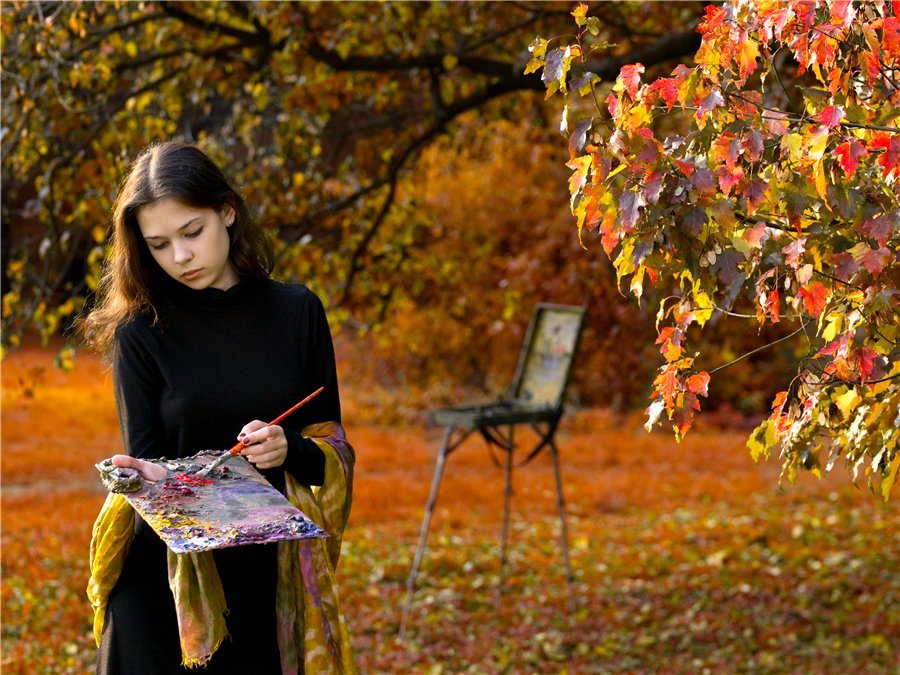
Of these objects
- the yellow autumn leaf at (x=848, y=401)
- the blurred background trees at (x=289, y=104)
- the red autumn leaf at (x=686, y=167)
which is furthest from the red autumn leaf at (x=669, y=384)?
the blurred background trees at (x=289, y=104)

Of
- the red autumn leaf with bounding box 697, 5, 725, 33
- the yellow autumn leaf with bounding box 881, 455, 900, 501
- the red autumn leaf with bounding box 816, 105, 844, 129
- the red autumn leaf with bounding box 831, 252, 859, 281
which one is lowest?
the yellow autumn leaf with bounding box 881, 455, 900, 501

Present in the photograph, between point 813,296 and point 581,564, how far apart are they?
4494mm

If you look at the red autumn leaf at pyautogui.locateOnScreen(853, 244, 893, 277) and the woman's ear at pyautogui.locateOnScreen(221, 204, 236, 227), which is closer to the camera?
the red autumn leaf at pyautogui.locateOnScreen(853, 244, 893, 277)

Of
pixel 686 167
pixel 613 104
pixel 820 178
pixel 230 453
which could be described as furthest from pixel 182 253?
pixel 820 178

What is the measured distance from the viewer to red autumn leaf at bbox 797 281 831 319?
201 cm

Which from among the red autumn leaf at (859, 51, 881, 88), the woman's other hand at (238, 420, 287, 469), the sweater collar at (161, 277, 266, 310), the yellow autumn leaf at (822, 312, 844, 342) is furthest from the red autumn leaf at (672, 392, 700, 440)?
the sweater collar at (161, 277, 266, 310)

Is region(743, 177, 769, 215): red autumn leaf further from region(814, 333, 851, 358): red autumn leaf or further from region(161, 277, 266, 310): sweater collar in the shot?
region(161, 277, 266, 310): sweater collar

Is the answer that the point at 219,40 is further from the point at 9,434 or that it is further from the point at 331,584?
the point at 9,434

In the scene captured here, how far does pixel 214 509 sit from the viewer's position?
2068 millimetres

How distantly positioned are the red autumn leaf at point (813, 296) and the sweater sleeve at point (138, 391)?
123 cm

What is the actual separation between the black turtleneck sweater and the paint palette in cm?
10

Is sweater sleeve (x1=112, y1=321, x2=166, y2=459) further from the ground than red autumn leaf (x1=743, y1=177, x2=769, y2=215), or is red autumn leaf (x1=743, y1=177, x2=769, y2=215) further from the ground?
red autumn leaf (x1=743, y1=177, x2=769, y2=215)

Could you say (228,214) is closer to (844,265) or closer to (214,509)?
(214,509)

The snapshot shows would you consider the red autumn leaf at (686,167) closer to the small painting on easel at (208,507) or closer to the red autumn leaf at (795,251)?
the red autumn leaf at (795,251)
